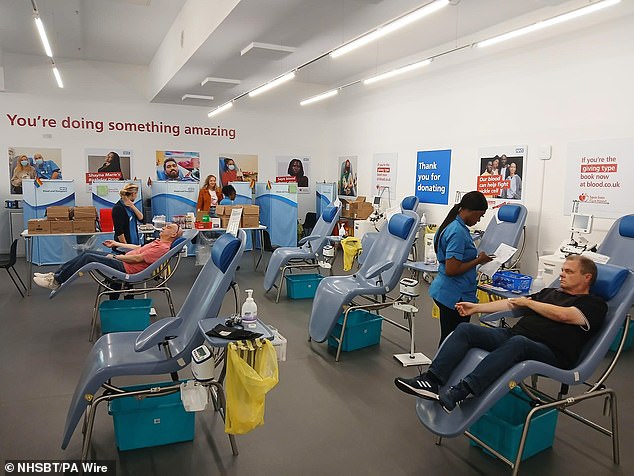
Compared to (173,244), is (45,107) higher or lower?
higher

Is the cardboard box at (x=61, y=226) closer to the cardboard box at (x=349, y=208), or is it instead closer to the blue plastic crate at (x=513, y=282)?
the cardboard box at (x=349, y=208)

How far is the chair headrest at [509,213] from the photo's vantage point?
5.87 metres

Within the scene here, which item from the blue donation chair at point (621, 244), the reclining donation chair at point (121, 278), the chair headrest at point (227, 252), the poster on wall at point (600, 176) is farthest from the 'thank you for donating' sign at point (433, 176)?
the chair headrest at point (227, 252)

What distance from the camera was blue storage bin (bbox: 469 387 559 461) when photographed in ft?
8.04

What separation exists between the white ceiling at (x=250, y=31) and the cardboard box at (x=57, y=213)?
2.50 metres

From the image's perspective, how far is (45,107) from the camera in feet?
28.0

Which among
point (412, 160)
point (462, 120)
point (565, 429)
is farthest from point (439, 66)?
point (565, 429)

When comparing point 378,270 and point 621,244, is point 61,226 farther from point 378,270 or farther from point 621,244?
point 621,244

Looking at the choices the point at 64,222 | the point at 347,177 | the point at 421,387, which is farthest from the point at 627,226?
the point at 64,222

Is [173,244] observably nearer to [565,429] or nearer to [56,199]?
[565,429]

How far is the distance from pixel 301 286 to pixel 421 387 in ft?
Answer: 11.1

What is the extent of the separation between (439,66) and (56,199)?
656 centimetres

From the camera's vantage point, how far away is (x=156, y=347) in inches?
110

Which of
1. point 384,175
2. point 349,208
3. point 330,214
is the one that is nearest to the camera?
point 330,214
